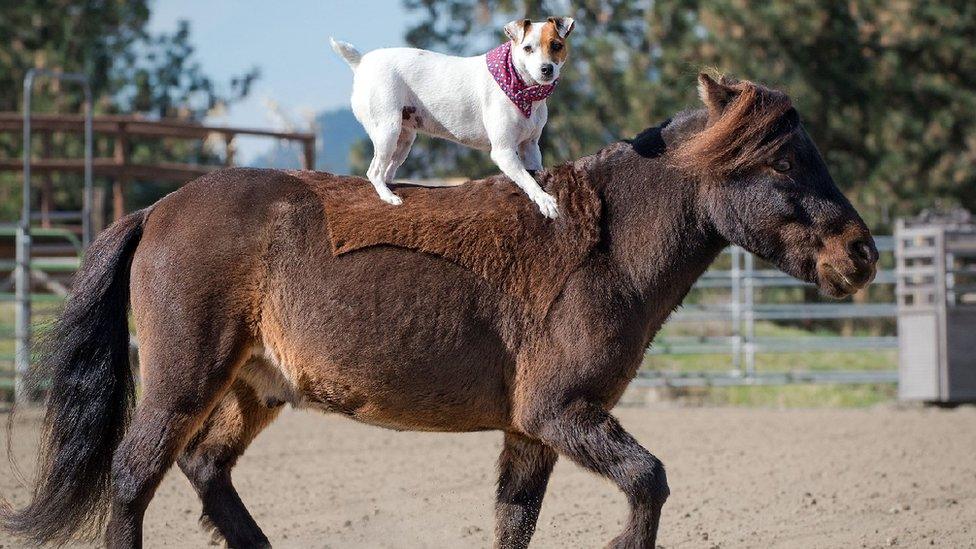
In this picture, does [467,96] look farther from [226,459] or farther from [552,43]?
[226,459]

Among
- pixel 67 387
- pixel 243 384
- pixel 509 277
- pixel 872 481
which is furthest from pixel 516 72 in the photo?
pixel 872 481

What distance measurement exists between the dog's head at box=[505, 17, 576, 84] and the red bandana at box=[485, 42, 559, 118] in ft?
0.12

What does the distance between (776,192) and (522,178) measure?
0.99 m

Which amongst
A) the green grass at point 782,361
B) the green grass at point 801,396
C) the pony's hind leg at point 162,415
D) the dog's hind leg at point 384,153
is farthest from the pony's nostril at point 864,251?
the green grass at point 782,361

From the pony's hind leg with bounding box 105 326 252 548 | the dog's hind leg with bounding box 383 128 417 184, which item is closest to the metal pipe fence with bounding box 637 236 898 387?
the dog's hind leg with bounding box 383 128 417 184

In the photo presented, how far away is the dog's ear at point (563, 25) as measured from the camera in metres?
4.68

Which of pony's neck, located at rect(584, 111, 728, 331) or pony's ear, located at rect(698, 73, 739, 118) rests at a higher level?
pony's ear, located at rect(698, 73, 739, 118)

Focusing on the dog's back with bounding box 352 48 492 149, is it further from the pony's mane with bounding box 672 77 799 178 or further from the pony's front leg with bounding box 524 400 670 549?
the pony's front leg with bounding box 524 400 670 549

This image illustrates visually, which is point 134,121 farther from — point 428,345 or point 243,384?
point 428,345

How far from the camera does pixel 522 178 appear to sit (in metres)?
4.72

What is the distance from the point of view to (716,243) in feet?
16.0

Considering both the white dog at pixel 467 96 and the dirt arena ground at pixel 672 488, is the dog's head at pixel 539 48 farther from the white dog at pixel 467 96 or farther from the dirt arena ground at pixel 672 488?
the dirt arena ground at pixel 672 488

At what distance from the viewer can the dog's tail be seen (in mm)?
4871

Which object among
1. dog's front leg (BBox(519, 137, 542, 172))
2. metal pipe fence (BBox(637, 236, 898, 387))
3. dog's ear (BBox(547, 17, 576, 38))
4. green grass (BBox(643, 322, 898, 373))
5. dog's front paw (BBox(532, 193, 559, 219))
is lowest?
green grass (BBox(643, 322, 898, 373))
